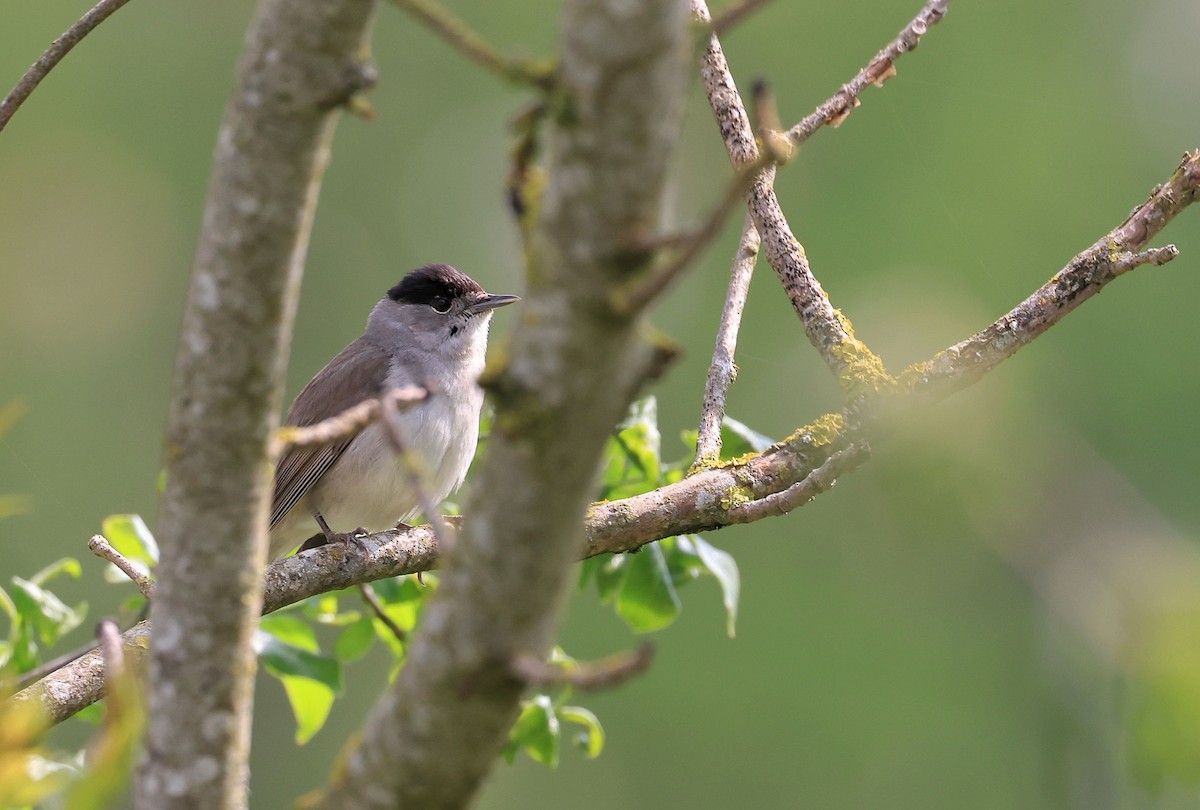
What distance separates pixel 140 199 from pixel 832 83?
35.1 feet

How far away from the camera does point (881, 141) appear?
54.6 feet

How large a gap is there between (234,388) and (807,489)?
6.38 ft

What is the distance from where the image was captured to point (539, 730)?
3668 mm

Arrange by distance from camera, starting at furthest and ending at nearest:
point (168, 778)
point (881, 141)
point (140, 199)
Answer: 1. point (140, 199)
2. point (881, 141)
3. point (168, 778)

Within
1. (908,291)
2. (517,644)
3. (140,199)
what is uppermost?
(140,199)

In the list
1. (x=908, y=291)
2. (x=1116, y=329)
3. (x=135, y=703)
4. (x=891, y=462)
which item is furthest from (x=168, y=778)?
(x=1116, y=329)

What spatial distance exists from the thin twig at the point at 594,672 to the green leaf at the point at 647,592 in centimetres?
233

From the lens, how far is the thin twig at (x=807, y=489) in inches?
129

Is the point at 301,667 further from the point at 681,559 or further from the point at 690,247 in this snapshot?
the point at 690,247

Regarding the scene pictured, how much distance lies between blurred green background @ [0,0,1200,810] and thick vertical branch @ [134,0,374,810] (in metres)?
9.16

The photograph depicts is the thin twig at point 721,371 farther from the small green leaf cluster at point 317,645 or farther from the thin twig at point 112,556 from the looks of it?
the thin twig at point 112,556

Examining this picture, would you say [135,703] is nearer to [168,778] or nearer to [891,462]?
[168,778]

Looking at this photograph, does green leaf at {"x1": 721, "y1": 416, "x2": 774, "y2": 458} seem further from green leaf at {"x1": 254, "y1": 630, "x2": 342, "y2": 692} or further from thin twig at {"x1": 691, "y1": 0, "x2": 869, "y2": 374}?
green leaf at {"x1": 254, "y1": 630, "x2": 342, "y2": 692}

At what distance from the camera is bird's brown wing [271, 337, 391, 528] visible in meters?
5.41
